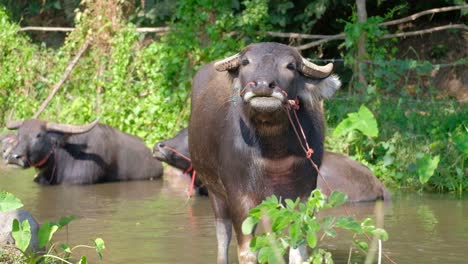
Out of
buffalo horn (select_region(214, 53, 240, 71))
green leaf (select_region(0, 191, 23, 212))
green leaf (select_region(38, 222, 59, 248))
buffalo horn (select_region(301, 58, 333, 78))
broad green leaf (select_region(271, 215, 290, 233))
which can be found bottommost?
green leaf (select_region(38, 222, 59, 248))

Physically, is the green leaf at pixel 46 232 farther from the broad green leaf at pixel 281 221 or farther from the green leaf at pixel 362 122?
the green leaf at pixel 362 122

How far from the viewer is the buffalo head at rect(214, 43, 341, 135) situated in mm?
5363

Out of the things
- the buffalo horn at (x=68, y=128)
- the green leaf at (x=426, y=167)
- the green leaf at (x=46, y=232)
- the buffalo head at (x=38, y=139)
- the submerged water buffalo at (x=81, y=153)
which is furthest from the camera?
the buffalo horn at (x=68, y=128)

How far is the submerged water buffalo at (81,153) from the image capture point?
11.6 metres

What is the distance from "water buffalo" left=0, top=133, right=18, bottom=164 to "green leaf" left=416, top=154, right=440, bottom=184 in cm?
469

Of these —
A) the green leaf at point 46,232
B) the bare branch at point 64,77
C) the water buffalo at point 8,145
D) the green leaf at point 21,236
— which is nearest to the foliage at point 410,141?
the water buffalo at point 8,145

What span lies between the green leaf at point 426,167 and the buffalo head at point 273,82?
3.66m

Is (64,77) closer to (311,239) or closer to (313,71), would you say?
(313,71)

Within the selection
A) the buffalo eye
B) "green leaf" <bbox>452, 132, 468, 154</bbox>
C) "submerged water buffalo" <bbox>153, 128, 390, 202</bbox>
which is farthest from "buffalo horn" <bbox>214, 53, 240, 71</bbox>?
"green leaf" <bbox>452, 132, 468, 154</bbox>

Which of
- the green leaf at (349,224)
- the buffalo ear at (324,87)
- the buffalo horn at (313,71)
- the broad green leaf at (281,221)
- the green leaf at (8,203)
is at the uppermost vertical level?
the buffalo horn at (313,71)

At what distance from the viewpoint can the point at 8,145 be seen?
11.6m

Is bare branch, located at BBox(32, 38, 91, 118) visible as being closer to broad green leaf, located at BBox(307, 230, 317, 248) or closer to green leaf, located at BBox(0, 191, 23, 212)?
green leaf, located at BBox(0, 191, 23, 212)

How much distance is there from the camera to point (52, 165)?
11.6 m

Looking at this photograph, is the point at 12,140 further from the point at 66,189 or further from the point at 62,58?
the point at 62,58
